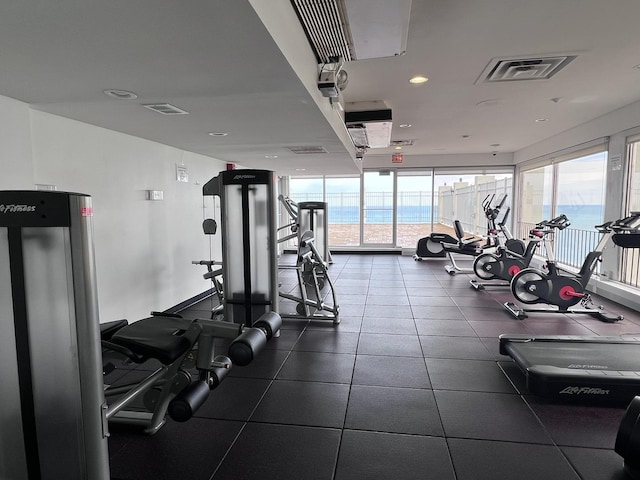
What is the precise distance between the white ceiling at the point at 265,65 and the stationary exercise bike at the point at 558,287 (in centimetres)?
194

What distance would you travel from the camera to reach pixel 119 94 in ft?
8.18

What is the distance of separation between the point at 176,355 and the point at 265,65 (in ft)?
5.51

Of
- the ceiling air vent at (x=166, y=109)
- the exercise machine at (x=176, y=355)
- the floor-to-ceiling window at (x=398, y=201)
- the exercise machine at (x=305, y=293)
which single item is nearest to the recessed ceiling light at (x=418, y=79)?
the exercise machine at (x=305, y=293)

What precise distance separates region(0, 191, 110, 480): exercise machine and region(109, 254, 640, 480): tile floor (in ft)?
1.78

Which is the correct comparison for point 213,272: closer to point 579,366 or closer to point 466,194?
point 579,366

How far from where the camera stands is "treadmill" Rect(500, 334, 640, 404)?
7.92 ft

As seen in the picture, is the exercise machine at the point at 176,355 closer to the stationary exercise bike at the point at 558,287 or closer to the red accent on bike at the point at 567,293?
the stationary exercise bike at the point at 558,287

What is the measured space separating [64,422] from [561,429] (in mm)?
2623

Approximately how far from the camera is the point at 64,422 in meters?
1.47

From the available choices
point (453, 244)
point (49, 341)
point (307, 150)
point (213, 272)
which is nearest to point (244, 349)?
point (49, 341)

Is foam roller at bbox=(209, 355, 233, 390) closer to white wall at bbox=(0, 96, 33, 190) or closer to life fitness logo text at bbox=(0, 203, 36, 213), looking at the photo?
life fitness logo text at bbox=(0, 203, 36, 213)

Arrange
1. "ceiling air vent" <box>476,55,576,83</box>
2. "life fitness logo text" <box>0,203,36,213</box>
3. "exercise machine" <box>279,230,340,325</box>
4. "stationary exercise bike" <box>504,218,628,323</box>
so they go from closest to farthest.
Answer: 1. "life fitness logo text" <box>0,203,36,213</box>
2. "ceiling air vent" <box>476,55,576,83</box>
3. "exercise machine" <box>279,230,340,325</box>
4. "stationary exercise bike" <box>504,218,628,323</box>

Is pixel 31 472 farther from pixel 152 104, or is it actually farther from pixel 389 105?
pixel 389 105

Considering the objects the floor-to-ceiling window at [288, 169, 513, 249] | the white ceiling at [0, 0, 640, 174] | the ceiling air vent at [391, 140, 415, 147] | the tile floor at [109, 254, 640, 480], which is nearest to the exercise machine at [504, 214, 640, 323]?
the tile floor at [109, 254, 640, 480]
